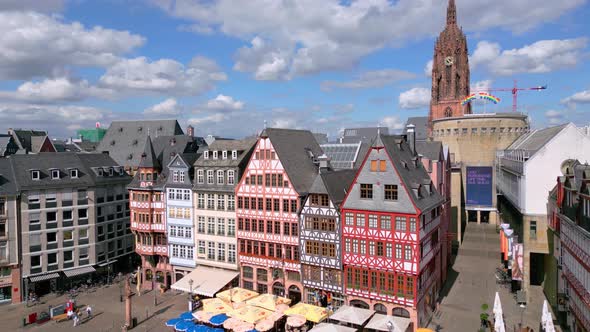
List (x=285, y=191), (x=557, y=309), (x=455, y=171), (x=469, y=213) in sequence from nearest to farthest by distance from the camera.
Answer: (x=557, y=309)
(x=285, y=191)
(x=455, y=171)
(x=469, y=213)

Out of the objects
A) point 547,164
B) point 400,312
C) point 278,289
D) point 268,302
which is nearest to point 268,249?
point 278,289

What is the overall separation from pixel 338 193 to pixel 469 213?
56780 millimetres

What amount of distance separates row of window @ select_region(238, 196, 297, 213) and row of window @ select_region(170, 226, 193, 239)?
807cm

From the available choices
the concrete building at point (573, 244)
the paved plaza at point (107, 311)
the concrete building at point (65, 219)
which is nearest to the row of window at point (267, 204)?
the paved plaza at point (107, 311)

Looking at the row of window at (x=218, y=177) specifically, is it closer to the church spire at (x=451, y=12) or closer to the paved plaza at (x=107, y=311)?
the paved plaza at (x=107, y=311)

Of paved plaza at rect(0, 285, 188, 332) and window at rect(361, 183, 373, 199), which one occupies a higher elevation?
window at rect(361, 183, 373, 199)

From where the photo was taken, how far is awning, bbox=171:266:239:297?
142 ft

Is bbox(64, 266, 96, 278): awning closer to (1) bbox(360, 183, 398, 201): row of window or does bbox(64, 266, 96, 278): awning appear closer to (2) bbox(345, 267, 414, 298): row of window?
(2) bbox(345, 267, 414, 298): row of window

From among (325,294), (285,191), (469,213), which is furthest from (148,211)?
(469,213)

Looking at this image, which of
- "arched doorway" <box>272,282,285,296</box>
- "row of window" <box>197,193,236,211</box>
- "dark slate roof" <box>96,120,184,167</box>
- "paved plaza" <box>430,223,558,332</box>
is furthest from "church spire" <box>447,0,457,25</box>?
"arched doorway" <box>272,282,285,296</box>

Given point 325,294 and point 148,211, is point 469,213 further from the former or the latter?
point 148,211

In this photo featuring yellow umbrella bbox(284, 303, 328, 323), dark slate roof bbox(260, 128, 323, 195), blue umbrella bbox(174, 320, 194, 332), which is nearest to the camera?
yellow umbrella bbox(284, 303, 328, 323)

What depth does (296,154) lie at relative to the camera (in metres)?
44.8

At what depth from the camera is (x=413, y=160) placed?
41938mm
